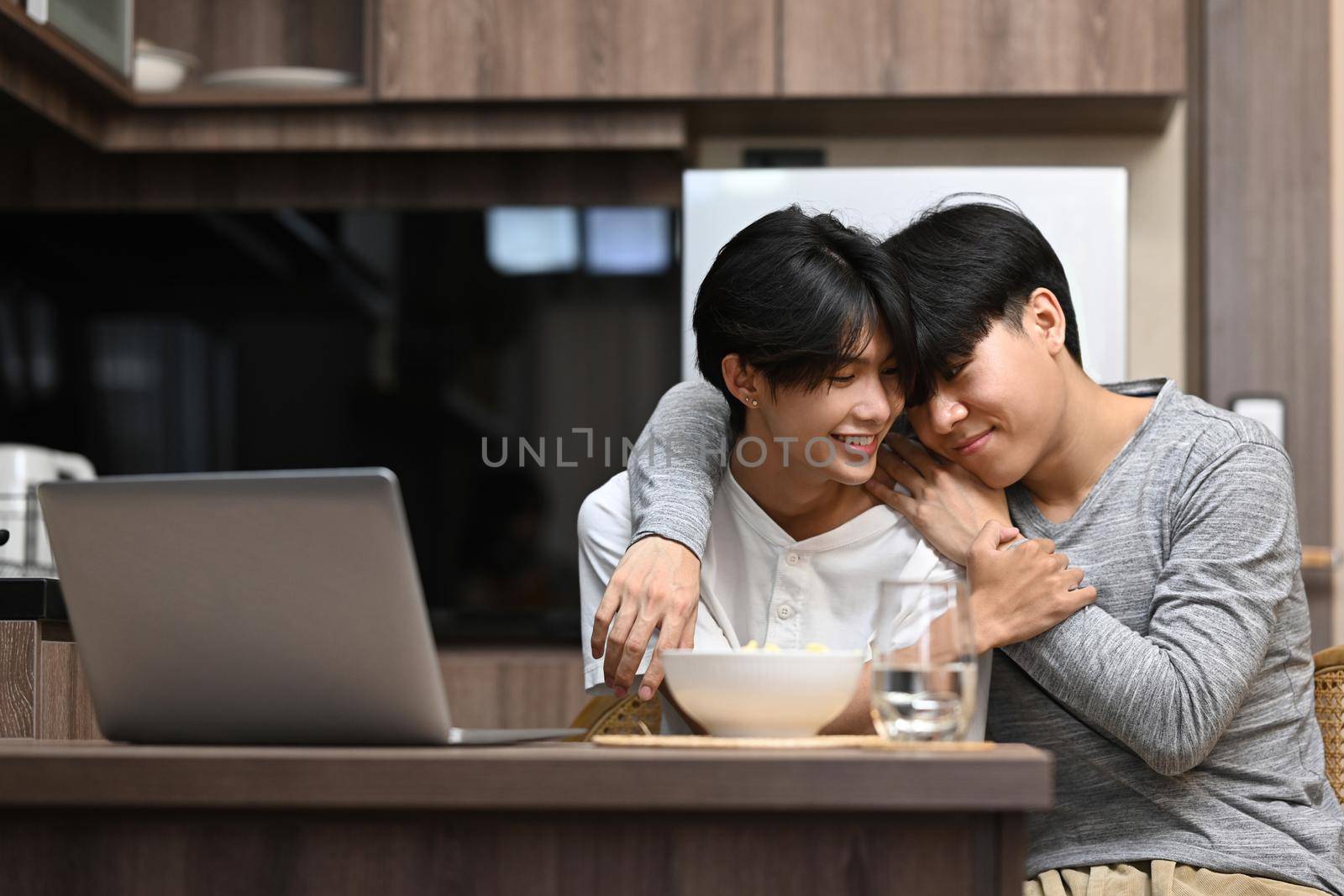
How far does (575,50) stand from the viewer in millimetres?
2723

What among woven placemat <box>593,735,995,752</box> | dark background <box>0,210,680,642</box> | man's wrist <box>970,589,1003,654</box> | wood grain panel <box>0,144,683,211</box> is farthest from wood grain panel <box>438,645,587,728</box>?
woven placemat <box>593,735,995,752</box>

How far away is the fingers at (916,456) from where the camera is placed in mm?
1539

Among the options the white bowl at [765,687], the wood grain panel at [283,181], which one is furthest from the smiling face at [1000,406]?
the wood grain panel at [283,181]

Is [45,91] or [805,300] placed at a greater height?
[45,91]

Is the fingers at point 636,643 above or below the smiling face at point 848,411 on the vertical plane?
below

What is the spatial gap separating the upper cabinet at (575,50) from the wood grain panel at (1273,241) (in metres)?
0.84

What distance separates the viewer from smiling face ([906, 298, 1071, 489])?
1.48 metres

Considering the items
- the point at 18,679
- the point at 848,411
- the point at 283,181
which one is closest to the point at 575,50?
the point at 283,181

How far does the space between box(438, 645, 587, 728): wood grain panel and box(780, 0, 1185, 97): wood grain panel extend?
1167 millimetres

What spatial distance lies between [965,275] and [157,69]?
1929 millimetres

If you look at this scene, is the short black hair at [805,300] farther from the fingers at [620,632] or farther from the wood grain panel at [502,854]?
the wood grain panel at [502,854]

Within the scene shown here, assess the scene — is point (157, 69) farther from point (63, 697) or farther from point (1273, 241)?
point (1273, 241)

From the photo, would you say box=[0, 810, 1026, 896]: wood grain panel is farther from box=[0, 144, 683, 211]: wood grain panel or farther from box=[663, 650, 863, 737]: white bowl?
box=[0, 144, 683, 211]: wood grain panel

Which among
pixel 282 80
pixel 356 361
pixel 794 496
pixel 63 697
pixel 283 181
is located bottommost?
pixel 63 697
